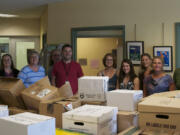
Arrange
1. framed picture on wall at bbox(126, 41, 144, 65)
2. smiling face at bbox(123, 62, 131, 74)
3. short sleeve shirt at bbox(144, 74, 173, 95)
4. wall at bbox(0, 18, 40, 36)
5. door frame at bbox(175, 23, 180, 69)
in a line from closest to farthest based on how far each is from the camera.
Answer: short sleeve shirt at bbox(144, 74, 173, 95) → smiling face at bbox(123, 62, 131, 74) → door frame at bbox(175, 23, 180, 69) → framed picture on wall at bbox(126, 41, 144, 65) → wall at bbox(0, 18, 40, 36)

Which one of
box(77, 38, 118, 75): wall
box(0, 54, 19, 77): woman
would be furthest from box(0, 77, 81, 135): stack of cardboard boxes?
box(77, 38, 118, 75): wall

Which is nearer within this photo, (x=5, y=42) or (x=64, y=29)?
(x=64, y=29)

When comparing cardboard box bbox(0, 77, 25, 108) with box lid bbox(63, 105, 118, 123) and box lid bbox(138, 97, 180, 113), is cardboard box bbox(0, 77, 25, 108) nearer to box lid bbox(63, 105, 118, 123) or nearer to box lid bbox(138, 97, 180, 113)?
box lid bbox(63, 105, 118, 123)

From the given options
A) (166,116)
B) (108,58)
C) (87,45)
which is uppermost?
(87,45)

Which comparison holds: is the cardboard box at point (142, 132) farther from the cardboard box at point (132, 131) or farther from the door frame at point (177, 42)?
the door frame at point (177, 42)

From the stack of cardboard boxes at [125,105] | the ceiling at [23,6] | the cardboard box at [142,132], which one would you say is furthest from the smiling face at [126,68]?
the ceiling at [23,6]

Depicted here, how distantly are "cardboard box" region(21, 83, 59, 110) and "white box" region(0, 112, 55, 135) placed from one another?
0.86 meters

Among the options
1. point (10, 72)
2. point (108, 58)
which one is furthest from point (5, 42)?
point (108, 58)

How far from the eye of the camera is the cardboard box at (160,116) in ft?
4.78

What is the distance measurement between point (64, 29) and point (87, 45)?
1.09 m

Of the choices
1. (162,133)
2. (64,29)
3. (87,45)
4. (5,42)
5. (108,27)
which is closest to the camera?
(162,133)

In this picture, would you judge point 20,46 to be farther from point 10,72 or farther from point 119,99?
point 119,99

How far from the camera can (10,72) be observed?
3.62 meters

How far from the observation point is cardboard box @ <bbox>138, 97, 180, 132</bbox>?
1456 mm
